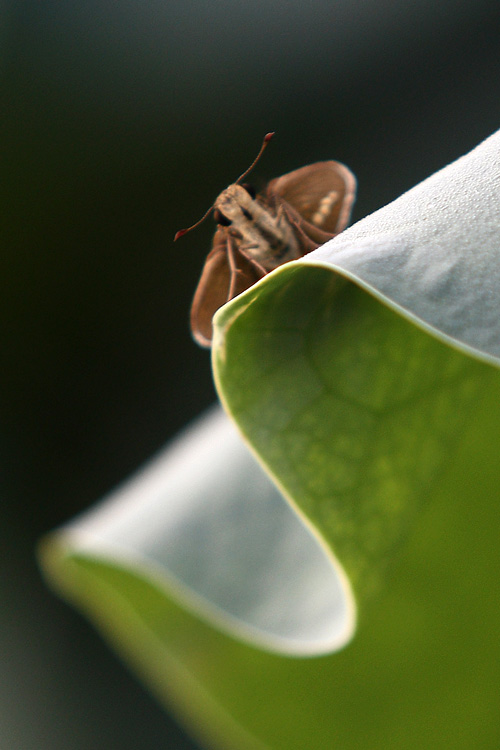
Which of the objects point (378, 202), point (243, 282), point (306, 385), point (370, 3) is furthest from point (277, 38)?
point (306, 385)

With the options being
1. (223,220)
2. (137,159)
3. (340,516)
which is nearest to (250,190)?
(223,220)

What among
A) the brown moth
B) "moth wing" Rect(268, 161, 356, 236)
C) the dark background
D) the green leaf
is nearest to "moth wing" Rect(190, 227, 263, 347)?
the brown moth

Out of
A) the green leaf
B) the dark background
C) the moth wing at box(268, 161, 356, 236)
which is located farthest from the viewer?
the dark background

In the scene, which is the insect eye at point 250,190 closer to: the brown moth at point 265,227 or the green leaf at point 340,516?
the brown moth at point 265,227

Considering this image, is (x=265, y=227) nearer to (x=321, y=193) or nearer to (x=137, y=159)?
(x=321, y=193)

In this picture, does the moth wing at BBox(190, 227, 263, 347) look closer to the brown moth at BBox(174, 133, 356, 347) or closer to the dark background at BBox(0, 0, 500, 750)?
the brown moth at BBox(174, 133, 356, 347)

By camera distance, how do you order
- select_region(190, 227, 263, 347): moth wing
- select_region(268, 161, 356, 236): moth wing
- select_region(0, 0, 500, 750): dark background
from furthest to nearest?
select_region(0, 0, 500, 750): dark background, select_region(268, 161, 356, 236): moth wing, select_region(190, 227, 263, 347): moth wing
